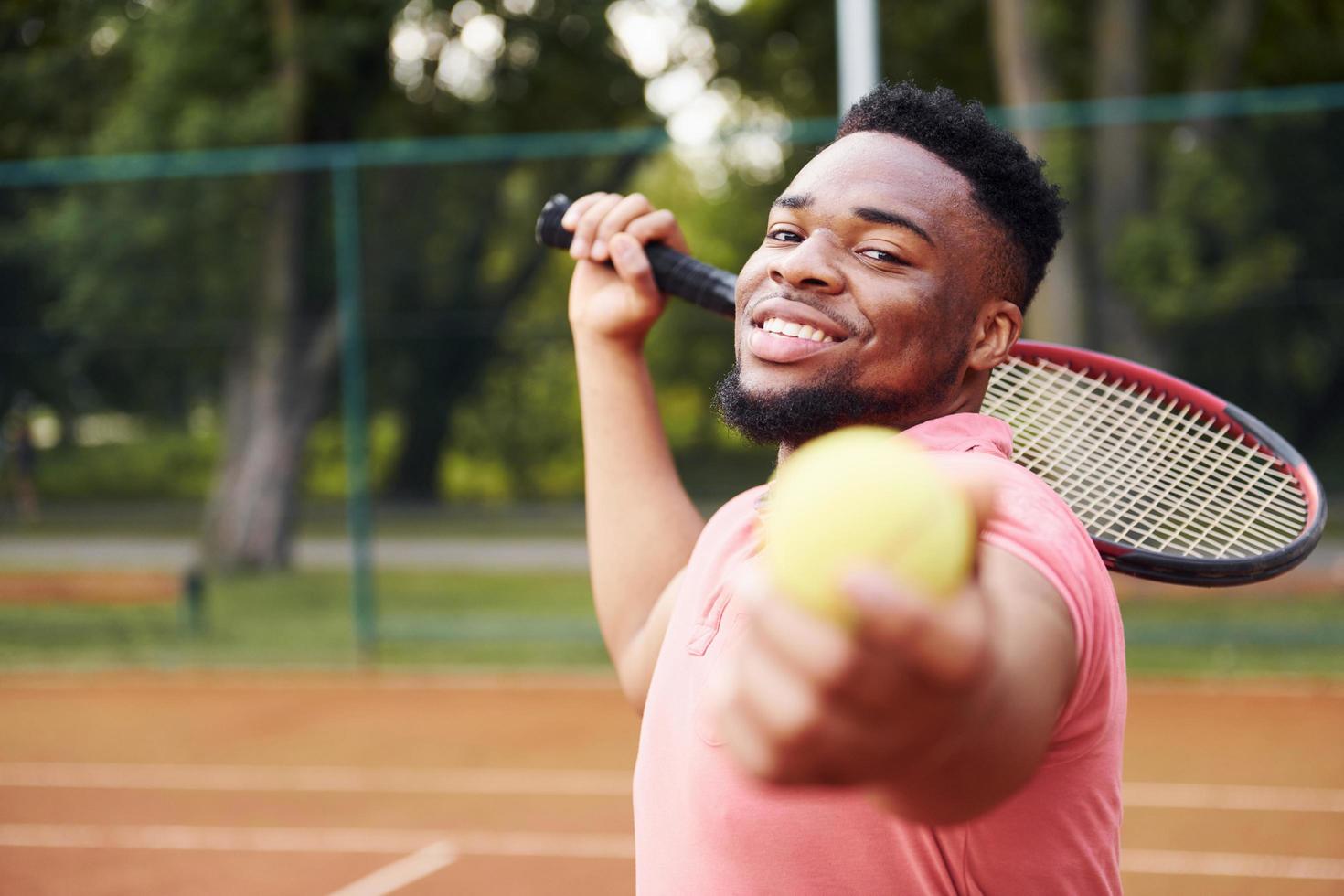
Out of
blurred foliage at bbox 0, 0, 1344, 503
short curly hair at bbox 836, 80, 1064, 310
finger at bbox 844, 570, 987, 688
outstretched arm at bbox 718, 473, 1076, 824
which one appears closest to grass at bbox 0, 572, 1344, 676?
blurred foliage at bbox 0, 0, 1344, 503

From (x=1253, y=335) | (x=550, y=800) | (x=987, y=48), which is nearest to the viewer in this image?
(x=550, y=800)

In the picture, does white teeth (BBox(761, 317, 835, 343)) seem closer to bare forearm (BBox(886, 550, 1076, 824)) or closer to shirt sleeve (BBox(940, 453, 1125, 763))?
shirt sleeve (BBox(940, 453, 1125, 763))

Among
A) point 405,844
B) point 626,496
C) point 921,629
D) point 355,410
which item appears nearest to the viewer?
point 921,629

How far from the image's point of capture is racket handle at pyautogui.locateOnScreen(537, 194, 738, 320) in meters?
2.09

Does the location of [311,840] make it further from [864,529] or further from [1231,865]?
[864,529]

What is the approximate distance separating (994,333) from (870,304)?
175 millimetres

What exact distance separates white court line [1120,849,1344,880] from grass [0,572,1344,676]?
3.21 m

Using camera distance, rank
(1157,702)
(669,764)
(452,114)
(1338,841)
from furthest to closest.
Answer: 1. (452,114)
2. (1157,702)
3. (1338,841)
4. (669,764)

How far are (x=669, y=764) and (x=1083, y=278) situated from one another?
7.89 meters

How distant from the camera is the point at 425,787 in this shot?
6426mm

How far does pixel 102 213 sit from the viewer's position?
9703 mm

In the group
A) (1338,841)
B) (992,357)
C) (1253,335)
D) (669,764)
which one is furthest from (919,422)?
(1253,335)

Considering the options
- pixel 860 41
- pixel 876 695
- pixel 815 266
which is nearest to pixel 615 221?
pixel 815 266

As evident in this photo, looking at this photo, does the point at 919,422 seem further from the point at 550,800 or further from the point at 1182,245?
the point at 1182,245
